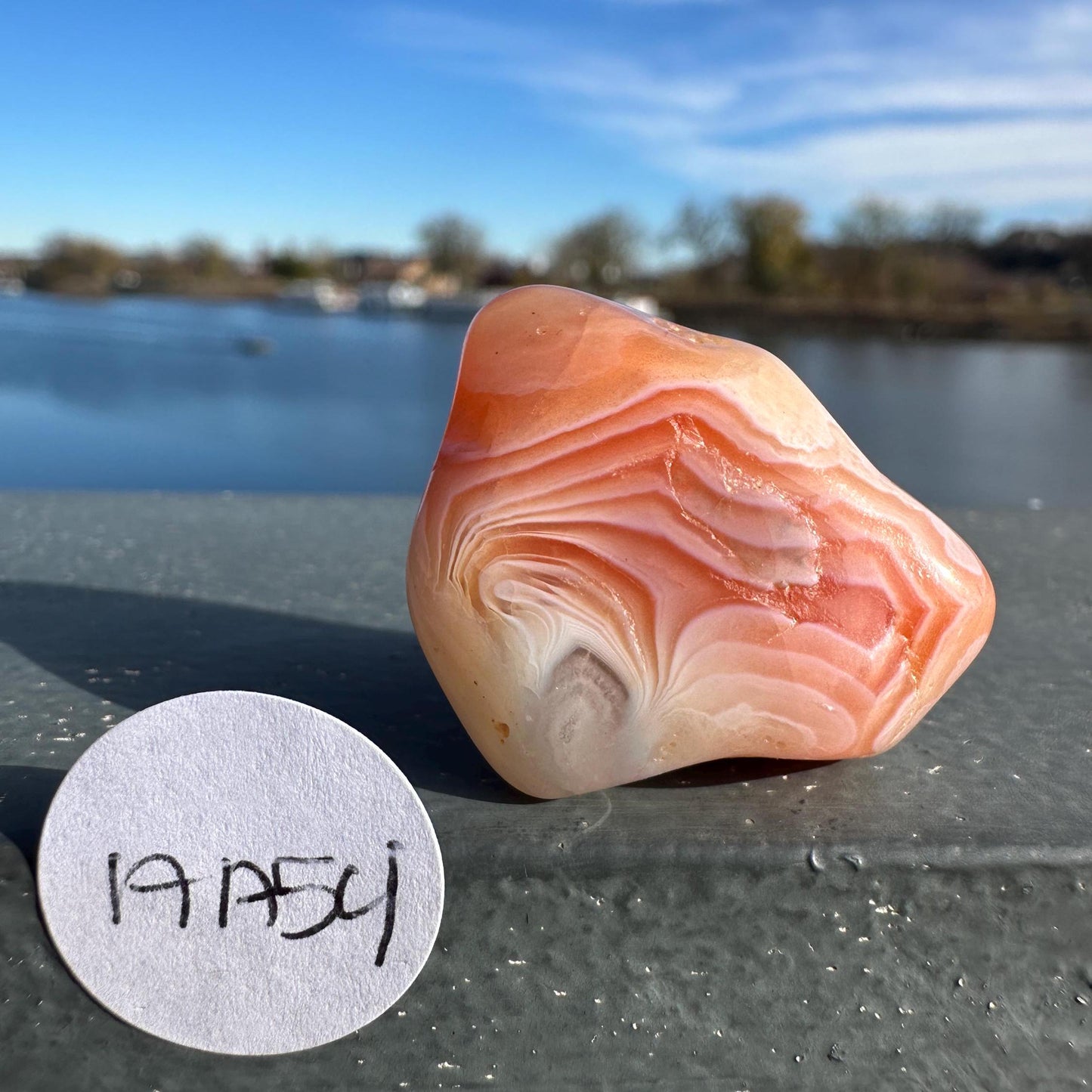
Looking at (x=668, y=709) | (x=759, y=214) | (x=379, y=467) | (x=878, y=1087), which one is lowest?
(x=379, y=467)

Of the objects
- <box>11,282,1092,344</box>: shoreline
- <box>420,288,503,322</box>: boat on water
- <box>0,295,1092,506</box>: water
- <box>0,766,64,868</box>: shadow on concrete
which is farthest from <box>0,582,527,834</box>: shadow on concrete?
<box>420,288,503,322</box>: boat on water

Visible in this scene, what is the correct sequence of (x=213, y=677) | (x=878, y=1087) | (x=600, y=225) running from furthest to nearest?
1. (x=600, y=225)
2. (x=213, y=677)
3. (x=878, y=1087)

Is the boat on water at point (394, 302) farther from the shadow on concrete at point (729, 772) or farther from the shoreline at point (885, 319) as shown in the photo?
the shadow on concrete at point (729, 772)

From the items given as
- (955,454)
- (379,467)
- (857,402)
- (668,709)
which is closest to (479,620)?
(668,709)

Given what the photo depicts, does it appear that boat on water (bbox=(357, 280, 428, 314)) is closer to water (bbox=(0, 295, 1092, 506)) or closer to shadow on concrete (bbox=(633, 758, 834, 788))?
water (bbox=(0, 295, 1092, 506))

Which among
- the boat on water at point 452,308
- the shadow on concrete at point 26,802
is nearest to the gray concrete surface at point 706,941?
the shadow on concrete at point 26,802

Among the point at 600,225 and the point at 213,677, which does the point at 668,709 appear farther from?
the point at 600,225

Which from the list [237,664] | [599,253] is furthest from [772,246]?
[237,664]
